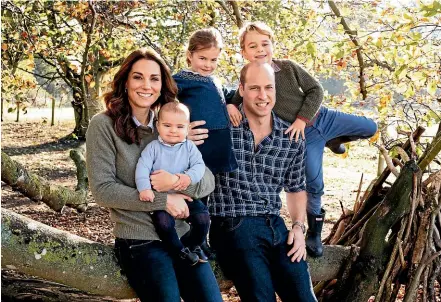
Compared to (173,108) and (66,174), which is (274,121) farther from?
(66,174)

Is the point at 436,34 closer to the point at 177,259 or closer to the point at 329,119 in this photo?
the point at 329,119

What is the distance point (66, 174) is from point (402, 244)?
951 cm

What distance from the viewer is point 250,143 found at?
122 inches

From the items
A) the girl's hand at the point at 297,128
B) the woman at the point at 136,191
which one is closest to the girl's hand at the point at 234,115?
the girl's hand at the point at 297,128

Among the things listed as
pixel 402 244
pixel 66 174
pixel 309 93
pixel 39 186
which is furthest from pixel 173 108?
pixel 66 174

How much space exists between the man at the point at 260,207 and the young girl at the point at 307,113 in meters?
0.15

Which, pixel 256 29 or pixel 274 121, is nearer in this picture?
pixel 274 121

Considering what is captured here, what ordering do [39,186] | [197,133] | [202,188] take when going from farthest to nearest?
[39,186]
[197,133]
[202,188]

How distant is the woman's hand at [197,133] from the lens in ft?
9.83

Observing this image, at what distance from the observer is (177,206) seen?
2.68 metres

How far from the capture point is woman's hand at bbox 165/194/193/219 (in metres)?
2.66

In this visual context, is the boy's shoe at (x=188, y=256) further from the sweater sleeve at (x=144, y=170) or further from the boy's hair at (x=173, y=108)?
the boy's hair at (x=173, y=108)

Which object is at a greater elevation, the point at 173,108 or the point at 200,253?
the point at 173,108

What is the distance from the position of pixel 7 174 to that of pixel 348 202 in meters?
7.32
